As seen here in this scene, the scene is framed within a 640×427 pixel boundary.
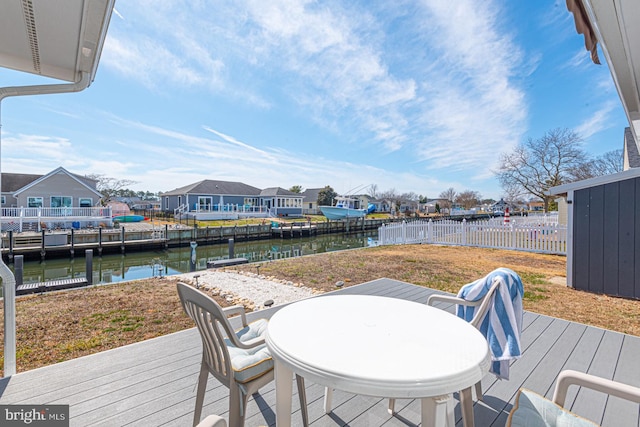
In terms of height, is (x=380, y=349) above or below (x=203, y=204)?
below

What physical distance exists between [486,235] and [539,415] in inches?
380

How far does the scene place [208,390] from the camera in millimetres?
1811

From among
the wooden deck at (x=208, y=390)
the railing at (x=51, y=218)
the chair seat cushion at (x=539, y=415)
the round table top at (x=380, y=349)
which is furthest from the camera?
the railing at (x=51, y=218)

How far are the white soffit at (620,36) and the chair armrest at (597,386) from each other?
5.21 feet

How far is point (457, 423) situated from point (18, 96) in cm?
355

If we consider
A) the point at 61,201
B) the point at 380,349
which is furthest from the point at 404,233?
A: the point at 61,201

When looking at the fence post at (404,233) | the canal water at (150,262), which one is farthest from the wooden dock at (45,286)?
the fence post at (404,233)

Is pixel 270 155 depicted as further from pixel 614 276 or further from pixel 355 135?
pixel 614 276

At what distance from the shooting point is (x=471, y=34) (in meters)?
6.33

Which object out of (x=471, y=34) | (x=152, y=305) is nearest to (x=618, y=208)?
(x=471, y=34)

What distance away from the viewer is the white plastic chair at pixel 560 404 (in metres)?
0.99

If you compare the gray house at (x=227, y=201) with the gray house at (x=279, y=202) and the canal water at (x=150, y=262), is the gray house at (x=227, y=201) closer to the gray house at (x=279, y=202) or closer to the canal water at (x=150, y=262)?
the gray house at (x=279, y=202)

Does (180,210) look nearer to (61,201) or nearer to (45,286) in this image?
(61,201)

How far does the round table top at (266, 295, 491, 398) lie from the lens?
0.90 metres
